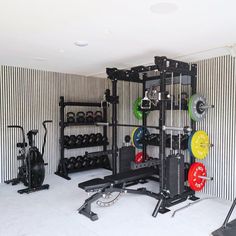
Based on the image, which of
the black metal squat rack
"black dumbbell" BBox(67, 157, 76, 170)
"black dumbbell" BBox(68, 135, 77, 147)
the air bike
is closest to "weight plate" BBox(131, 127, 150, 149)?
the black metal squat rack

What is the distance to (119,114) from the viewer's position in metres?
6.39

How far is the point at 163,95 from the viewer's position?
375 centimetres

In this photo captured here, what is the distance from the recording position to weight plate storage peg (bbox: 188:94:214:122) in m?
3.98

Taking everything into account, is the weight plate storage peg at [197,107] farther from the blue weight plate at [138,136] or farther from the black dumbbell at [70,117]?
the black dumbbell at [70,117]

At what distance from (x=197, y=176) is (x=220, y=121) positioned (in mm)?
1045

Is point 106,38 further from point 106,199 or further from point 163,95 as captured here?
point 106,199

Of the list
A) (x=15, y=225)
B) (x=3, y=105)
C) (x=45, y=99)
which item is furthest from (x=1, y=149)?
(x=15, y=225)

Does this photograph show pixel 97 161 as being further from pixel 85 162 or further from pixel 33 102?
pixel 33 102

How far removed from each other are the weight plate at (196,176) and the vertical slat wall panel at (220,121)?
11.9 inches

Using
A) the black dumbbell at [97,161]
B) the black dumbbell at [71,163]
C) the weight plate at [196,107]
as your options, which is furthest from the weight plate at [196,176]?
the black dumbbell at [71,163]

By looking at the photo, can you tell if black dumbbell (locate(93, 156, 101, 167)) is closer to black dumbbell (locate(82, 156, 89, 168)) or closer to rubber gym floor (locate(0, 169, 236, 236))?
black dumbbell (locate(82, 156, 89, 168))

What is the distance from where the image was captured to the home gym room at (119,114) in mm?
2600

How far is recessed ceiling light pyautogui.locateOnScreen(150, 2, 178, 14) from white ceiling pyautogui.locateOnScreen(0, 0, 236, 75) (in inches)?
1.4

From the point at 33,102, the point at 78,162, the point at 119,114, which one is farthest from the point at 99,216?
the point at 119,114
